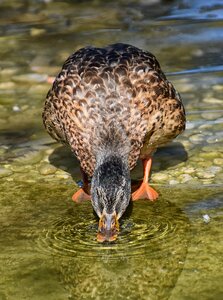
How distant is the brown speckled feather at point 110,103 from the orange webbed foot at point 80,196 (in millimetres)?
371

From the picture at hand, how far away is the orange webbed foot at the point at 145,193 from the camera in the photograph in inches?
274

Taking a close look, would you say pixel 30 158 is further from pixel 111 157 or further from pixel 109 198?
pixel 109 198

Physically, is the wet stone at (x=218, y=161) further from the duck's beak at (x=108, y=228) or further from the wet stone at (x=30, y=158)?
the duck's beak at (x=108, y=228)

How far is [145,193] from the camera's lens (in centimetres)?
697

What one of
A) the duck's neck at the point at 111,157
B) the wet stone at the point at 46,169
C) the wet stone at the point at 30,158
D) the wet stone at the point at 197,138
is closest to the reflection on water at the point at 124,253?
the duck's neck at the point at 111,157

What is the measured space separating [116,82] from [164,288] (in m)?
1.84

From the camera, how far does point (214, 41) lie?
35.8 feet

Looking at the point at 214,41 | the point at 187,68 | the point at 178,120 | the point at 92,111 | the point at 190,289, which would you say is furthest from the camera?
the point at 214,41

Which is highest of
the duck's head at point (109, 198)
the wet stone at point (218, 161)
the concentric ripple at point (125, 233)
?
the duck's head at point (109, 198)

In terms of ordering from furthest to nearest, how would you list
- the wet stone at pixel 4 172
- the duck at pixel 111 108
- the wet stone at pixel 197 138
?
the wet stone at pixel 197 138, the wet stone at pixel 4 172, the duck at pixel 111 108

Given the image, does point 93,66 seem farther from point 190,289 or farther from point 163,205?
point 190,289

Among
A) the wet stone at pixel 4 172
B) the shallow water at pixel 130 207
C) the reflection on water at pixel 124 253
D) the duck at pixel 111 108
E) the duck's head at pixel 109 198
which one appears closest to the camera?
the reflection on water at pixel 124 253

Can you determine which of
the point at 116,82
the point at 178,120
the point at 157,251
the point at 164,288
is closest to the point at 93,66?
the point at 116,82

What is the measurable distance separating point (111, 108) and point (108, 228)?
3.51ft
